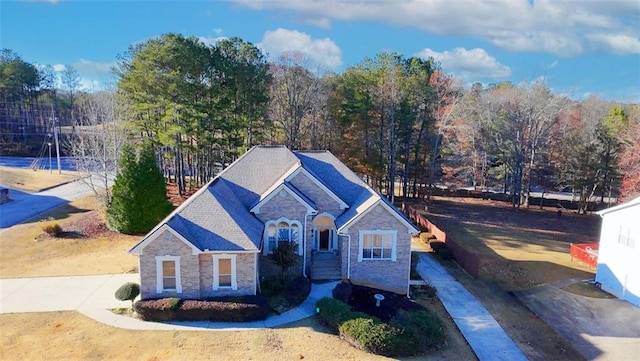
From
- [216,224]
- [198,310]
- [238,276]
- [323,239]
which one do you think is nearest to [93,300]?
[198,310]

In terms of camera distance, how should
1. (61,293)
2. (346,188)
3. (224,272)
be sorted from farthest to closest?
(346,188) < (61,293) < (224,272)

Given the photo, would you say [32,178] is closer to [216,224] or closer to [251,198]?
[251,198]

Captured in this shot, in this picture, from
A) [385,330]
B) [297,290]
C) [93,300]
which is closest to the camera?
[385,330]

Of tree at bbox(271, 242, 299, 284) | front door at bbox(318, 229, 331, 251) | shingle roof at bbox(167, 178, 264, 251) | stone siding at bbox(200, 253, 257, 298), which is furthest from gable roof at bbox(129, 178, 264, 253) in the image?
front door at bbox(318, 229, 331, 251)

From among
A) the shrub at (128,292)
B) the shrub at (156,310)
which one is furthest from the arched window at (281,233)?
the shrub at (128,292)

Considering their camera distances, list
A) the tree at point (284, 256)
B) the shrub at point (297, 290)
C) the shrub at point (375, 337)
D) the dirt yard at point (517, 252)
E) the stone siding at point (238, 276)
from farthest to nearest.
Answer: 1. the tree at point (284, 256)
2. the shrub at point (297, 290)
3. the stone siding at point (238, 276)
4. the dirt yard at point (517, 252)
5. the shrub at point (375, 337)

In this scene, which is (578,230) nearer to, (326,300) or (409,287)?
(409,287)

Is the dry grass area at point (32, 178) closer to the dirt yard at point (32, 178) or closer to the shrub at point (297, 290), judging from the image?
the dirt yard at point (32, 178)

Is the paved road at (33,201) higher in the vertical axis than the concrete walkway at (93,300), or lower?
higher
